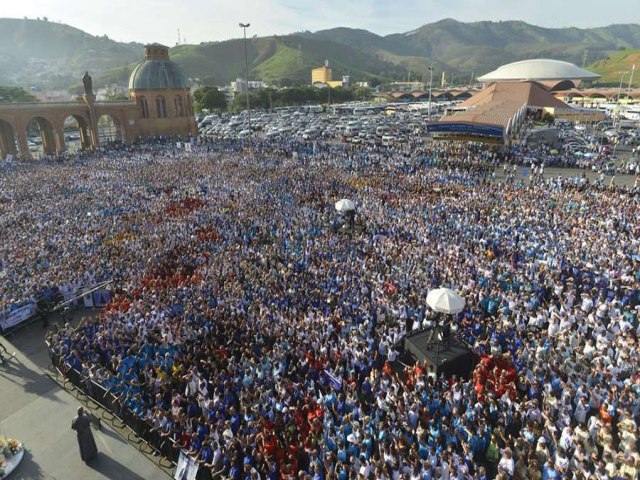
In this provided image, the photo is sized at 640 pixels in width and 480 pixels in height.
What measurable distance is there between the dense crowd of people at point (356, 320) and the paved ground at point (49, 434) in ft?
2.86

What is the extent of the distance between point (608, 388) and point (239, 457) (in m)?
8.66

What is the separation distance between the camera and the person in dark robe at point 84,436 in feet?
29.9

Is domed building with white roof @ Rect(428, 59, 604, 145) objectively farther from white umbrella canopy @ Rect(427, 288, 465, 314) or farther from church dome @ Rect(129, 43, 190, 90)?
church dome @ Rect(129, 43, 190, 90)

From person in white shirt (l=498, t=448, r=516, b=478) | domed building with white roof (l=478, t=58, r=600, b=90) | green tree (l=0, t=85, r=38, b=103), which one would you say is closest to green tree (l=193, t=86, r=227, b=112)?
green tree (l=0, t=85, r=38, b=103)

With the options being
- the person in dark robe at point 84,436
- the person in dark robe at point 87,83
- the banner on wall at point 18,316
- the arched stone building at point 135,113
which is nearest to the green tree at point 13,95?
the arched stone building at point 135,113

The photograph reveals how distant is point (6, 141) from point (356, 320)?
5596 centimetres

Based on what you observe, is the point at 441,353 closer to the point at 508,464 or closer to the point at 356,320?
the point at 356,320

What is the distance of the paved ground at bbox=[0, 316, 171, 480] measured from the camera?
9.29 metres

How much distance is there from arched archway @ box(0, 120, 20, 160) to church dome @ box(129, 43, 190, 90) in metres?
15.9

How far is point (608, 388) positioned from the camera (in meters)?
10.1

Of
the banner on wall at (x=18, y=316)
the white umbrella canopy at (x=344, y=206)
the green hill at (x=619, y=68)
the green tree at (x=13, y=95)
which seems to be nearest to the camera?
the banner on wall at (x=18, y=316)

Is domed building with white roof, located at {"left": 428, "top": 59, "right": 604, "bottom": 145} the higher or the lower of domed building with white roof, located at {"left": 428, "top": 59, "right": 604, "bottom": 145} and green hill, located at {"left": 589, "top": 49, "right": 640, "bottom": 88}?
the lower

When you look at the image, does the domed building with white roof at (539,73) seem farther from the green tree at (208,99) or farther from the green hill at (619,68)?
the green tree at (208,99)

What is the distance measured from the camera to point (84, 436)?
9.34 m
